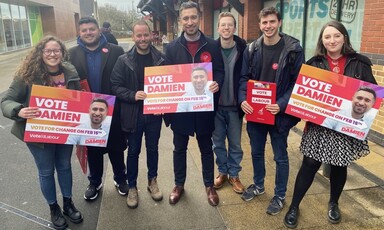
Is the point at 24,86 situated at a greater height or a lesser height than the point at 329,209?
greater

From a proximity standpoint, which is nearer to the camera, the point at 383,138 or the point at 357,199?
the point at 357,199

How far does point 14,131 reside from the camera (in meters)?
2.91

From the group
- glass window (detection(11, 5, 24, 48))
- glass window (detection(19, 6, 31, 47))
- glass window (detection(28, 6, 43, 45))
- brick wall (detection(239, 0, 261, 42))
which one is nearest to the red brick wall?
brick wall (detection(239, 0, 261, 42))

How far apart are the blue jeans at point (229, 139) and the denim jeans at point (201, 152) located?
0.71 ft

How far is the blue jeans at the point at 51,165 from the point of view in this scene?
296cm

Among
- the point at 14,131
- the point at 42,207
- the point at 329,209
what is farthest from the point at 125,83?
the point at 329,209

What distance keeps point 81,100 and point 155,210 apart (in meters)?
1.38

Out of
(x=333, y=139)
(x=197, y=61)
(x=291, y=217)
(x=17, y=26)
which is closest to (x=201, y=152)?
(x=197, y=61)

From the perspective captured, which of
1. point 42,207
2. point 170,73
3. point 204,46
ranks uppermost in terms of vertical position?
point 204,46

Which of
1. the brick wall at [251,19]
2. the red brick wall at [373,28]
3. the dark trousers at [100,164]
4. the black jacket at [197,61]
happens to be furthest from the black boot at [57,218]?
the brick wall at [251,19]

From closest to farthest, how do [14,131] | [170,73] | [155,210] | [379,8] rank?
1. [14,131]
2. [170,73]
3. [155,210]
4. [379,8]

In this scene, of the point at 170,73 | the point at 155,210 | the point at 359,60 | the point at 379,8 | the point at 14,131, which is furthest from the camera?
the point at 379,8

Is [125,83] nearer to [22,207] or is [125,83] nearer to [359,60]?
[22,207]

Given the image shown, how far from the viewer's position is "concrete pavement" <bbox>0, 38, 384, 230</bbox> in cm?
316
